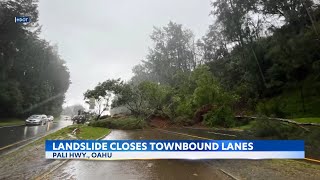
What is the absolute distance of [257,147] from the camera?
12484 millimetres

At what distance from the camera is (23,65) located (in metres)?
53.9

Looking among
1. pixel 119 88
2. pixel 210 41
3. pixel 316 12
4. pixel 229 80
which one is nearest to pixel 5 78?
pixel 119 88

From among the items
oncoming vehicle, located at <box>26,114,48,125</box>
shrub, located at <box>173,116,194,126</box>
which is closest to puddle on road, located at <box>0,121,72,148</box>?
oncoming vehicle, located at <box>26,114,48,125</box>

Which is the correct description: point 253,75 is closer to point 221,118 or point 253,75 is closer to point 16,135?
point 221,118

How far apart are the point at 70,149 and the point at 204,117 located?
2698 cm

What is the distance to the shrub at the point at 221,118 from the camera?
33.8 metres

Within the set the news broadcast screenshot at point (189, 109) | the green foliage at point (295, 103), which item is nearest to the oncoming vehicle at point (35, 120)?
the news broadcast screenshot at point (189, 109)

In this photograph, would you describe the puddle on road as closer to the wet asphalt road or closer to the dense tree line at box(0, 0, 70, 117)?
the wet asphalt road

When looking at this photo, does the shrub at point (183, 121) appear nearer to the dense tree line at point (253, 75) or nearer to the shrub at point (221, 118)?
the dense tree line at point (253, 75)

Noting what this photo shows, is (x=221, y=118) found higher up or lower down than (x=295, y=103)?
lower down

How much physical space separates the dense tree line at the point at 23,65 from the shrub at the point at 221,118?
2811 centimetres

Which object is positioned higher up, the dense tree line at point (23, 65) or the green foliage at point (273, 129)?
the dense tree line at point (23, 65)

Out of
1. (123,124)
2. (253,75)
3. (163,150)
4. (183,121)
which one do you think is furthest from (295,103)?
(163,150)

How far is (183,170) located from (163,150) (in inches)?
37.5
